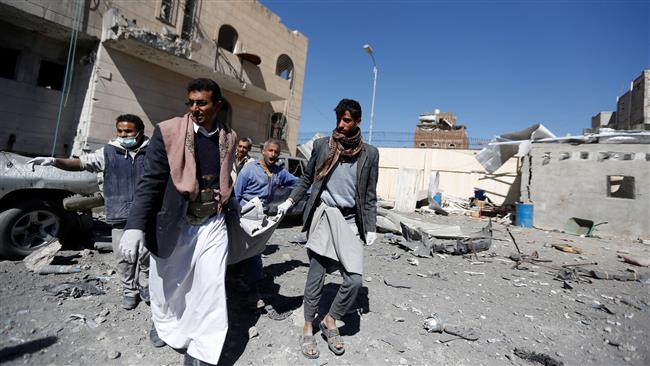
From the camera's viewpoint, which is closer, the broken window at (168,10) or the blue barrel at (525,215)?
the broken window at (168,10)

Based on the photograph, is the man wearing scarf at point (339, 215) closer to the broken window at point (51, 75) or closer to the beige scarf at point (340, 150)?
the beige scarf at point (340, 150)

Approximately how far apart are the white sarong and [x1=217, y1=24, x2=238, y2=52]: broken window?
1446 cm

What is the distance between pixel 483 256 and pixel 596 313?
8.37 feet

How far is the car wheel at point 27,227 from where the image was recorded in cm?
348

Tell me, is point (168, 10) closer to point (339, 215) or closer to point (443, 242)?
point (443, 242)

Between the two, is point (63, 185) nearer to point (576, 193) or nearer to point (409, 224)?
point (409, 224)

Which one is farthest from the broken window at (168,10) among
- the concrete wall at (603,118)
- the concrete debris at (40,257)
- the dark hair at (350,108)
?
the concrete wall at (603,118)

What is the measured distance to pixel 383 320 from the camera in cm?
306

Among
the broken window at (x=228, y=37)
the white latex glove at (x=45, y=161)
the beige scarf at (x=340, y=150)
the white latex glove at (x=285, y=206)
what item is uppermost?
the broken window at (x=228, y=37)

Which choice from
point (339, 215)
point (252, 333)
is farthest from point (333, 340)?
point (339, 215)

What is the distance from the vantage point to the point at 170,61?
11211mm

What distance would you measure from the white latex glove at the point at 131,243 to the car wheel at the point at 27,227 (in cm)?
287

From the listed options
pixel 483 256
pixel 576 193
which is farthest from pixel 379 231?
pixel 576 193

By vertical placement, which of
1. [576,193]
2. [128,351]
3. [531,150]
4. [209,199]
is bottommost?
A: [128,351]
